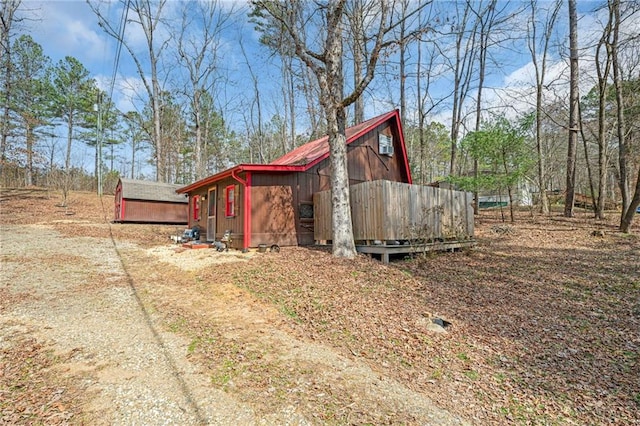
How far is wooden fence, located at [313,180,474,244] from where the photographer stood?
816 centimetres

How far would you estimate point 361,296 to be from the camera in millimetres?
5637

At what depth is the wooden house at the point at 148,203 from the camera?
20.0 m

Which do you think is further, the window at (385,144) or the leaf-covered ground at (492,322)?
the window at (385,144)

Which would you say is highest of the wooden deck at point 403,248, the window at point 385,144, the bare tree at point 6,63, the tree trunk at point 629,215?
the bare tree at point 6,63

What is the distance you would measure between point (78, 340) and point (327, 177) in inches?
354

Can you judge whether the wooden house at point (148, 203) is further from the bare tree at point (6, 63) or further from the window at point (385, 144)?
the window at point (385, 144)

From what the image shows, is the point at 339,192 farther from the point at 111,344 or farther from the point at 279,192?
the point at 111,344

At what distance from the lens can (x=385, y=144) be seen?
13.5m

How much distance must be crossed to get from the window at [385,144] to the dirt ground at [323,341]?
6.39 m

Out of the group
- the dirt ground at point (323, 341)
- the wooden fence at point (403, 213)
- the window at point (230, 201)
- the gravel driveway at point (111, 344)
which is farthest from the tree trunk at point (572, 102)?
the gravel driveway at point (111, 344)

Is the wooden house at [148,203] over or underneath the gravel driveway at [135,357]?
over

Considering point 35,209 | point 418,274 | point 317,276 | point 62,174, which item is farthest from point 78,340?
point 62,174

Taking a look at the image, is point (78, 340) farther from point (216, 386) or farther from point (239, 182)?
point (239, 182)

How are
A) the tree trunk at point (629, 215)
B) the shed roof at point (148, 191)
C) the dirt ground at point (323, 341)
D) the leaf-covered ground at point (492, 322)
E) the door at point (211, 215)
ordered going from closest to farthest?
the dirt ground at point (323, 341)
the leaf-covered ground at point (492, 322)
the tree trunk at point (629, 215)
the door at point (211, 215)
the shed roof at point (148, 191)
